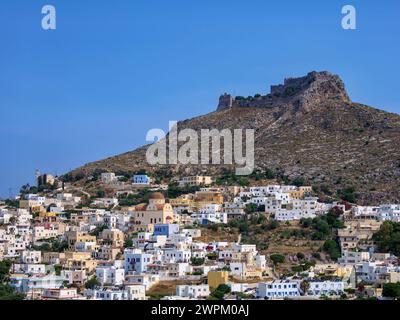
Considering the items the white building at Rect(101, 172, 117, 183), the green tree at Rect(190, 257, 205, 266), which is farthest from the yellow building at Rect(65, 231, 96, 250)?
the white building at Rect(101, 172, 117, 183)

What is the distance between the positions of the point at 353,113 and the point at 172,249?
17.7 m

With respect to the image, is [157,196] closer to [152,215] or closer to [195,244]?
[152,215]

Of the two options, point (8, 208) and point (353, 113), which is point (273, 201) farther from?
point (353, 113)

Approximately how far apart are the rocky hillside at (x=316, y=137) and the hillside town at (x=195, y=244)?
1923 millimetres

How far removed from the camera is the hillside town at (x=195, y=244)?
21453 mm

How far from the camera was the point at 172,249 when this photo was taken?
25734 mm

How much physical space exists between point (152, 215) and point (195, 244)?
3.04 metres

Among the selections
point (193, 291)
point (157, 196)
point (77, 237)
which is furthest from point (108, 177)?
point (193, 291)

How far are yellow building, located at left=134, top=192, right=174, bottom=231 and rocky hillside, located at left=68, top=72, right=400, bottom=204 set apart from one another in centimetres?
640

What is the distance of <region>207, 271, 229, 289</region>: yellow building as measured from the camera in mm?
22061

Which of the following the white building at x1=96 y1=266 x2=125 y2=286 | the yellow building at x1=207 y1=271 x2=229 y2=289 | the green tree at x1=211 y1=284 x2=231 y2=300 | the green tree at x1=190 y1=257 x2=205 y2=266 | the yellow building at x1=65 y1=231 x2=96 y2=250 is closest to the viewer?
the green tree at x1=211 y1=284 x2=231 y2=300

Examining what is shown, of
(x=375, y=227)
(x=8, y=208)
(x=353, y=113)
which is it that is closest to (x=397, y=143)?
(x=353, y=113)

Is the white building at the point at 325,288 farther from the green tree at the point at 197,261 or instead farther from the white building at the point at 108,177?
the white building at the point at 108,177

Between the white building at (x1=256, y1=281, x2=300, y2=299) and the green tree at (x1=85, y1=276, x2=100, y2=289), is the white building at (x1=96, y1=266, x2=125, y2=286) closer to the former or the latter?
the green tree at (x1=85, y1=276, x2=100, y2=289)
